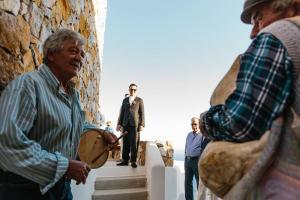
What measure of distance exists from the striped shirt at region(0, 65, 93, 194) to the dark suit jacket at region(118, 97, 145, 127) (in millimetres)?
4214

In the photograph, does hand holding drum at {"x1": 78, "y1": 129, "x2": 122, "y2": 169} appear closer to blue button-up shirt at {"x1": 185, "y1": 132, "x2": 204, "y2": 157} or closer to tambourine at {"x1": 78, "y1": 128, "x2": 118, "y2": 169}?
tambourine at {"x1": 78, "y1": 128, "x2": 118, "y2": 169}

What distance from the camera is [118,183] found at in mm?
4898

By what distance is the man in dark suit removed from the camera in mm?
5711

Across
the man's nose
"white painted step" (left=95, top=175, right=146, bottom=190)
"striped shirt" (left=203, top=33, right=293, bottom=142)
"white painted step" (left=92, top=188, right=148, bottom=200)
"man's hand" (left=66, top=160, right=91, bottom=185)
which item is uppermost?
the man's nose

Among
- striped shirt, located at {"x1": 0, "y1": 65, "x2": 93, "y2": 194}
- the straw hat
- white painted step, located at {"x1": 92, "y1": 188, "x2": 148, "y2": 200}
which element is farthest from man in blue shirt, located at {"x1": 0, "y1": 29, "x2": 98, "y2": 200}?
white painted step, located at {"x1": 92, "y1": 188, "x2": 148, "y2": 200}

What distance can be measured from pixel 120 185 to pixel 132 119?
1.27 meters

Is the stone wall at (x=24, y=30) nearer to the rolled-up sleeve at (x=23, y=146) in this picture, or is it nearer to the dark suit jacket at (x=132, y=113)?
the rolled-up sleeve at (x=23, y=146)

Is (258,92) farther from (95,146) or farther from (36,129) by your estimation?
(95,146)

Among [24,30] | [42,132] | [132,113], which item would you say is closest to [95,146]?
[42,132]

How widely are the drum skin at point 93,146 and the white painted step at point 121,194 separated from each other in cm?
289

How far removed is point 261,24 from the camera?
3.10 feet

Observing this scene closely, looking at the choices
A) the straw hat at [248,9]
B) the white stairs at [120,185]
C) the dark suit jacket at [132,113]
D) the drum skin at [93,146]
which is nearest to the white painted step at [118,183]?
the white stairs at [120,185]

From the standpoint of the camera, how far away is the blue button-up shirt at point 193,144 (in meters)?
4.97

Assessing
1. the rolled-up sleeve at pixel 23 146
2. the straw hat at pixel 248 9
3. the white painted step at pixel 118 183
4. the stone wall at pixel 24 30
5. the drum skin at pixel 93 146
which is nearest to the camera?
the straw hat at pixel 248 9
